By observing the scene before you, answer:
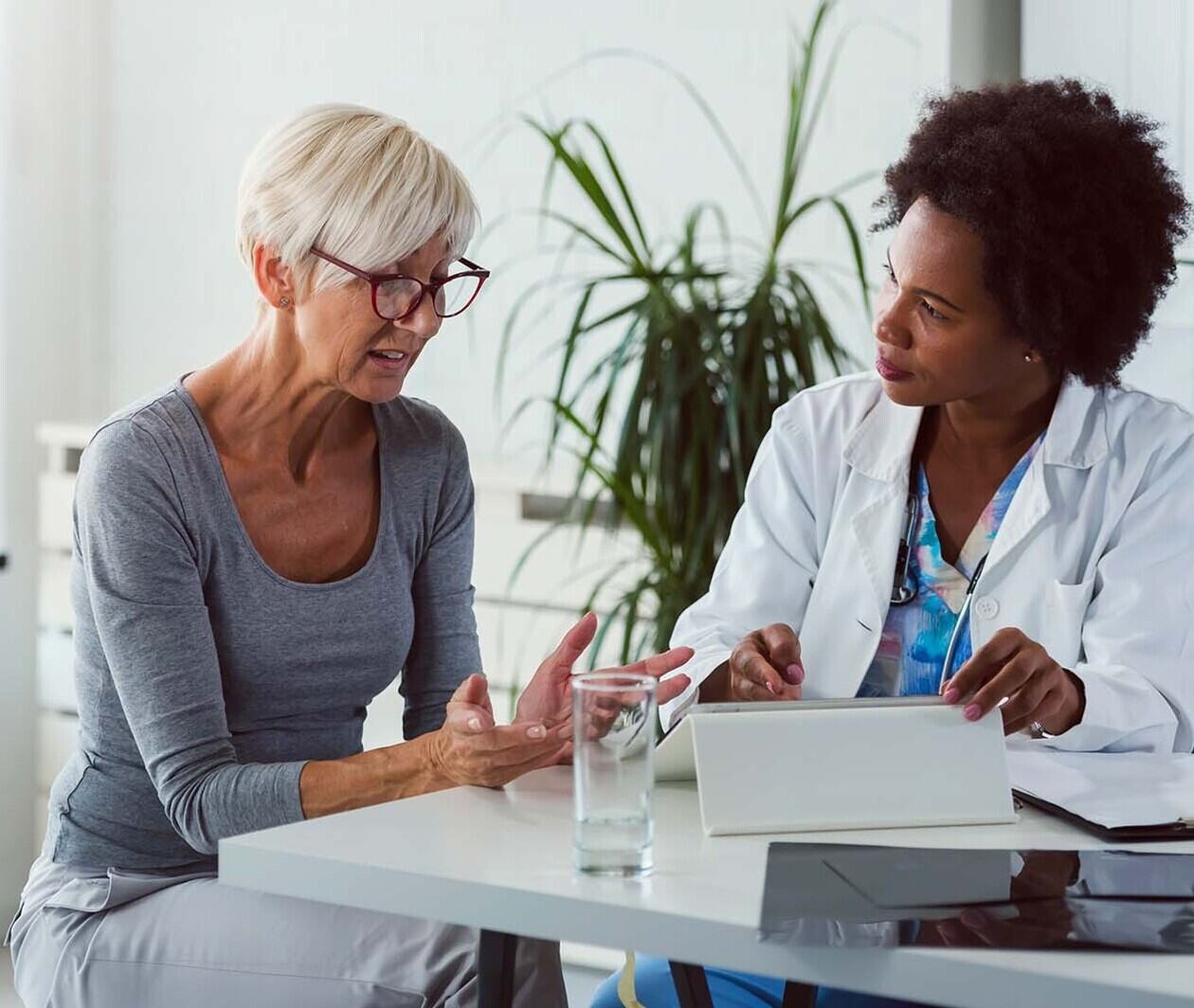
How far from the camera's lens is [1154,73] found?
271cm

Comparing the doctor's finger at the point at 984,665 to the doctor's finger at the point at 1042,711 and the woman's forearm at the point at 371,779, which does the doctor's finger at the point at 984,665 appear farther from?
the woman's forearm at the point at 371,779

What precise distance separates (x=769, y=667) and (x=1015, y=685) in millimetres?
244

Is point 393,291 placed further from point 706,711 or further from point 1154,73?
point 1154,73

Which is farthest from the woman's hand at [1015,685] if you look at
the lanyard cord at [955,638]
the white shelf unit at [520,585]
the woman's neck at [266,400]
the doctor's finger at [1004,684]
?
the white shelf unit at [520,585]

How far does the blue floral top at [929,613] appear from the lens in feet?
6.23

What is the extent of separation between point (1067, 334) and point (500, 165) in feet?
5.93

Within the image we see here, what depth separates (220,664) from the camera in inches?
69.7

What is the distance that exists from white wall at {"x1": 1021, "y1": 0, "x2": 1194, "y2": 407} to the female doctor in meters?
0.72

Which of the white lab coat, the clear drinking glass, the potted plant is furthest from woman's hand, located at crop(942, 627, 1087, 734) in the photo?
the potted plant

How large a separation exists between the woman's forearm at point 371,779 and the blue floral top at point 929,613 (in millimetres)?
582

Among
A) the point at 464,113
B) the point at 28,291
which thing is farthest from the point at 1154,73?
the point at 28,291

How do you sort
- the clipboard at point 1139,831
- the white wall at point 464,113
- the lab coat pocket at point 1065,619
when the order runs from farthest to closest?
the white wall at point 464,113 < the lab coat pocket at point 1065,619 < the clipboard at point 1139,831

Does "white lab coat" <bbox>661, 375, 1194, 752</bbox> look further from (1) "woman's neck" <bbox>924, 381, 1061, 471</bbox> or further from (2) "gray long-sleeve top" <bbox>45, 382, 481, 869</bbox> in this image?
(2) "gray long-sleeve top" <bbox>45, 382, 481, 869</bbox>

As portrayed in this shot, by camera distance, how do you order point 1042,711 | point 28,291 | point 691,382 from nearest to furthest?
1. point 1042,711
2. point 691,382
3. point 28,291
